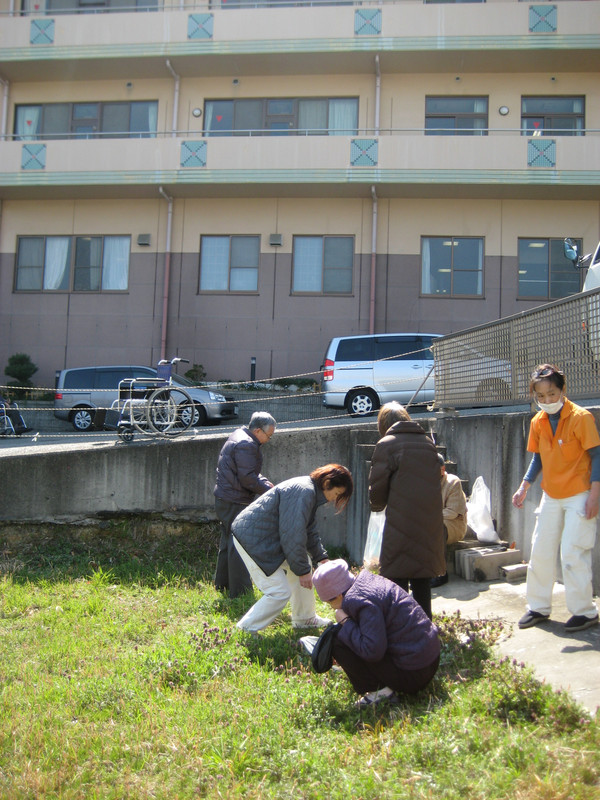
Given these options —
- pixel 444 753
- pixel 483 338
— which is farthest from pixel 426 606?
pixel 483 338

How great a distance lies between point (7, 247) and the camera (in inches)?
761

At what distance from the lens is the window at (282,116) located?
1862 cm

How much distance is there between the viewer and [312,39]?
57.6ft

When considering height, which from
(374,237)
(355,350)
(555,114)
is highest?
(555,114)

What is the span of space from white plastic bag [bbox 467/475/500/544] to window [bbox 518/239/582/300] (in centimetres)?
1204

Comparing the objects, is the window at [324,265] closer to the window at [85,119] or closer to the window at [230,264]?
the window at [230,264]

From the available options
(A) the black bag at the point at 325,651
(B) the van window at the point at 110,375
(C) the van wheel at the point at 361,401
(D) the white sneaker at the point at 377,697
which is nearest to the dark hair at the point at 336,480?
(A) the black bag at the point at 325,651

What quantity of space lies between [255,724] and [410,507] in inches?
67.7

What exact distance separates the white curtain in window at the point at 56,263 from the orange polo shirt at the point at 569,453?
1667 centimetres

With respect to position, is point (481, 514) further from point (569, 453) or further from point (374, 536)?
point (569, 453)

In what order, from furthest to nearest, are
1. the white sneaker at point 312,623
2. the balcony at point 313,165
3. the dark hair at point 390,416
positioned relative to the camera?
the balcony at point 313,165 → the white sneaker at point 312,623 → the dark hair at point 390,416

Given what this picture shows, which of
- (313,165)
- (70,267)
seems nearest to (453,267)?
(313,165)

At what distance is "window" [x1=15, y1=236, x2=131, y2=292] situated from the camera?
19.0m

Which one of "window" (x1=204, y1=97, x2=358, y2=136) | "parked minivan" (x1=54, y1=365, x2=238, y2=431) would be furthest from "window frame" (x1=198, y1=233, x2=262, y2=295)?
"parked minivan" (x1=54, y1=365, x2=238, y2=431)
